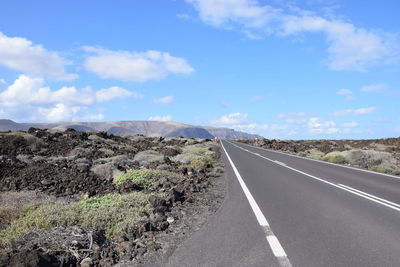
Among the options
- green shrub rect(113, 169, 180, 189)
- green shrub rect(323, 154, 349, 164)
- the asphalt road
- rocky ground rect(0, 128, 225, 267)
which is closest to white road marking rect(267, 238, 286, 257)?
the asphalt road

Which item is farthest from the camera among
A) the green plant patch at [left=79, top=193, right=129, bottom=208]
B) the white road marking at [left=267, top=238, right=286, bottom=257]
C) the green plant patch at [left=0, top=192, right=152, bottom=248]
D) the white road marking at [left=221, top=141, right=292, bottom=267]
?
the green plant patch at [left=79, top=193, right=129, bottom=208]

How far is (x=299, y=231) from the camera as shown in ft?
21.3

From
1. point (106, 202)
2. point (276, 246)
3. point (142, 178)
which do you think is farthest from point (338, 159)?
point (276, 246)

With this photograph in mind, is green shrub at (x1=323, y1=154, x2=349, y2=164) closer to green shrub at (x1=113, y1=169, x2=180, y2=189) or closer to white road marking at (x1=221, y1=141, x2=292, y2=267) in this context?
green shrub at (x1=113, y1=169, x2=180, y2=189)

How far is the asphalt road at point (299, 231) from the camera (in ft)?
16.7

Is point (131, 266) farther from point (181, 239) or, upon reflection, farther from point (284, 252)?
point (284, 252)

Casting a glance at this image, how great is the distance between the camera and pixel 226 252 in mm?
5379

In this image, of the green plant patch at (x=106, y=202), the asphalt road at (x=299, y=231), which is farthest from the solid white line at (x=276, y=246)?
the green plant patch at (x=106, y=202)

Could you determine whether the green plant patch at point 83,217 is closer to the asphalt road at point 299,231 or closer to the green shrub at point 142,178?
the asphalt road at point 299,231

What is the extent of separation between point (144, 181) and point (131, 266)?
692 cm

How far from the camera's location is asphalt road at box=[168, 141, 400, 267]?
510 centimetres

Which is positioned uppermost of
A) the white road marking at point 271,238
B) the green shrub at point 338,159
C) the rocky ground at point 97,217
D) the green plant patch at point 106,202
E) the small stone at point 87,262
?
the green shrub at point 338,159

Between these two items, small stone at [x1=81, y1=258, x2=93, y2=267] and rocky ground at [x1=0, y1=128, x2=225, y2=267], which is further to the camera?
rocky ground at [x1=0, y1=128, x2=225, y2=267]

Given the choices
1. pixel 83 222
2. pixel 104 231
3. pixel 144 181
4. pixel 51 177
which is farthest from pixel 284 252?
pixel 51 177
